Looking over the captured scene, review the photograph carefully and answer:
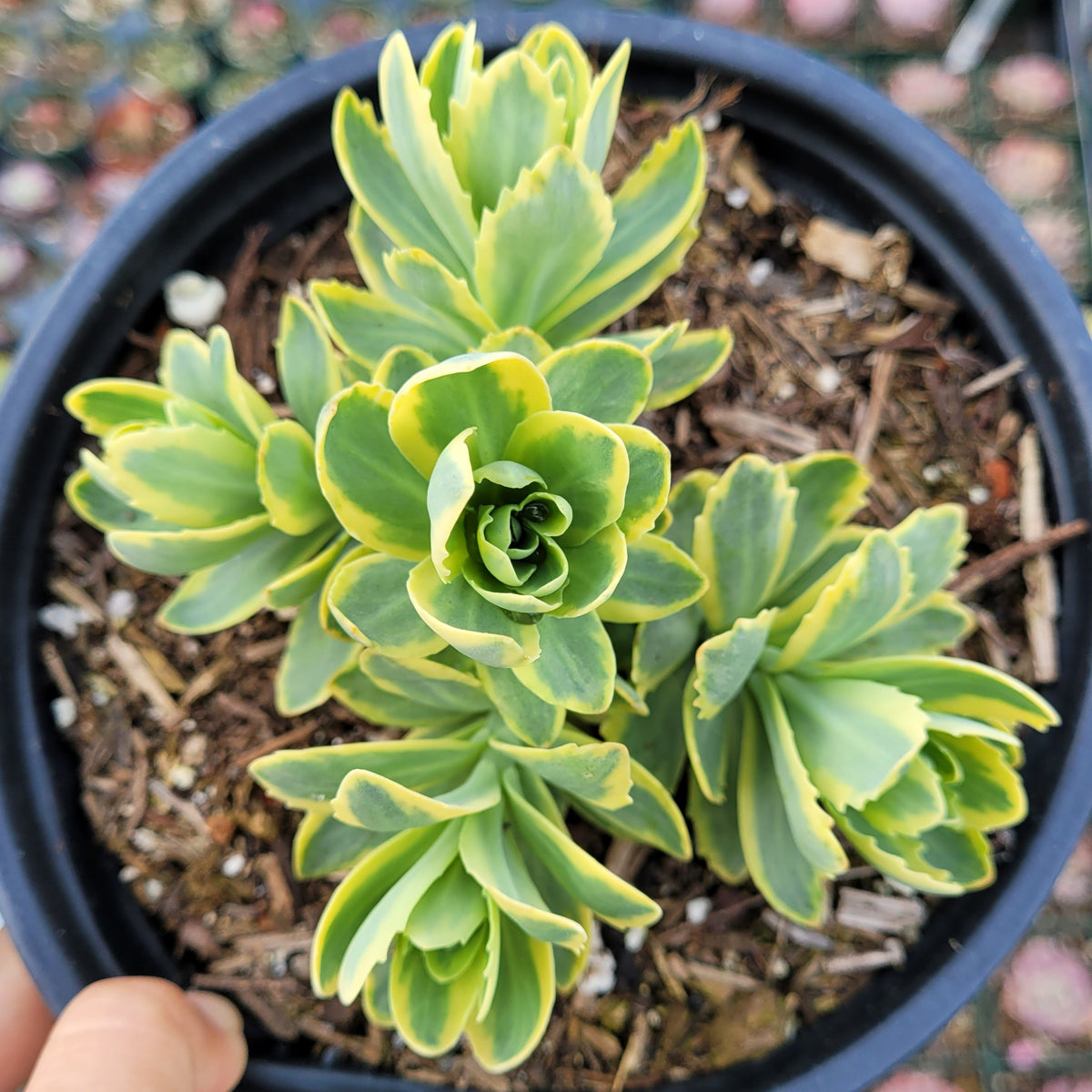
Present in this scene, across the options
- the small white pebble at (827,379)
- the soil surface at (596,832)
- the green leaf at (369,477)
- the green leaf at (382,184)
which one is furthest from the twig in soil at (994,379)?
the green leaf at (369,477)

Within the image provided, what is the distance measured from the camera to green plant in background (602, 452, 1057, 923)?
64 centimetres

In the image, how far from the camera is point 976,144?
1.67m

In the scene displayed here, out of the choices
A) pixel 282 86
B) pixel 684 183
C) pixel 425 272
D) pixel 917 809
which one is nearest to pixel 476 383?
pixel 425 272

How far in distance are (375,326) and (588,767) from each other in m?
0.38

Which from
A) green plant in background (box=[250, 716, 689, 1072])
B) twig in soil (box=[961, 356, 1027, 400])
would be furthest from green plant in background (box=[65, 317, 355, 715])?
twig in soil (box=[961, 356, 1027, 400])

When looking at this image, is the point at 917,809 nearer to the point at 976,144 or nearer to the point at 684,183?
the point at 684,183

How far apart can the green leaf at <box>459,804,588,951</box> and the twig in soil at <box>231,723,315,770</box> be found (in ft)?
0.91

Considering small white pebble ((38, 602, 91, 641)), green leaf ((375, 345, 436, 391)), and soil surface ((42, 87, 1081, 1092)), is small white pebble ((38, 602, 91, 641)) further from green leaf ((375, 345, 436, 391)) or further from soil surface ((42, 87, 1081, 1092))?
green leaf ((375, 345, 436, 391))

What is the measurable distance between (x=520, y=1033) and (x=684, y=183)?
0.65 m

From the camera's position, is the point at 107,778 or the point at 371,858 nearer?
the point at 371,858

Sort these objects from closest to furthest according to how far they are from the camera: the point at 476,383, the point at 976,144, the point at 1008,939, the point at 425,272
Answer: the point at 476,383 < the point at 425,272 < the point at 1008,939 < the point at 976,144

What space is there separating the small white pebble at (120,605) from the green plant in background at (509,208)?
385 millimetres

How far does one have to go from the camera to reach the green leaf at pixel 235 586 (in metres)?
0.76

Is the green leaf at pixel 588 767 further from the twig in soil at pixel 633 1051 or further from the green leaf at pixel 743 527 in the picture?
the twig in soil at pixel 633 1051
